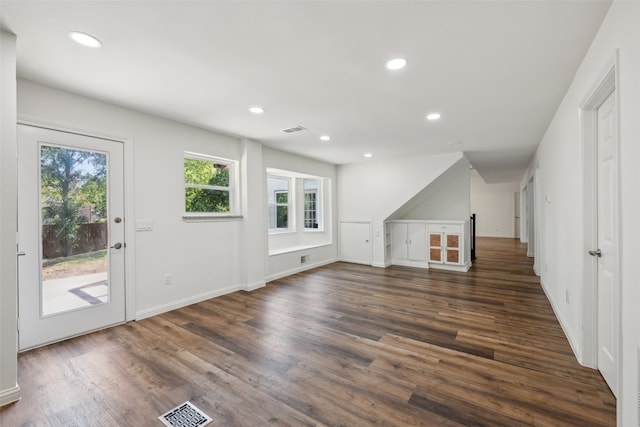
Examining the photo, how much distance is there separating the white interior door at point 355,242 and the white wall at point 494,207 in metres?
6.99

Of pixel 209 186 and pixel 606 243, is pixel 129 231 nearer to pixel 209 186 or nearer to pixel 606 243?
pixel 209 186

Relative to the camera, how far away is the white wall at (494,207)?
1110 cm

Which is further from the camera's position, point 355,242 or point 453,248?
point 355,242

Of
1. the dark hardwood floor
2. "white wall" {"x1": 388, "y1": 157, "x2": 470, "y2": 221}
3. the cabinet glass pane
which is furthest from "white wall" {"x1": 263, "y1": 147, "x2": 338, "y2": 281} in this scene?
the cabinet glass pane

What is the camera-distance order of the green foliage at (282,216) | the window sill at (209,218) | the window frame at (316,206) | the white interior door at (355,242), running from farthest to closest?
the window frame at (316,206), the green foliage at (282,216), the white interior door at (355,242), the window sill at (209,218)

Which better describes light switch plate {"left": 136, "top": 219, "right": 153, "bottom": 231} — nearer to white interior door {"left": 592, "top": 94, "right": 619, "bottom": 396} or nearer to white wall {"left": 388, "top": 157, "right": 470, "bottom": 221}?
white interior door {"left": 592, "top": 94, "right": 619, "bottom": 396}

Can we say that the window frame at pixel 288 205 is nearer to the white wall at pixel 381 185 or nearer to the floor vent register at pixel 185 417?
the white wall at pixel 381 185

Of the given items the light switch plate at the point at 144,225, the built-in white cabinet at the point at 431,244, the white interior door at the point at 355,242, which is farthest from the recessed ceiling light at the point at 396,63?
the white interior door at the point at 355,242

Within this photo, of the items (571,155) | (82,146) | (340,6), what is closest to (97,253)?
(82,146)

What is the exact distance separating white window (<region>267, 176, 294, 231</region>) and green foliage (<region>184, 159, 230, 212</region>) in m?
2.01

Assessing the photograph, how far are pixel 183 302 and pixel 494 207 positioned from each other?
11.9 meters

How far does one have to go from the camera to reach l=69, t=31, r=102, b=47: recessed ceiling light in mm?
1787

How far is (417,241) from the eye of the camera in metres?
6.03

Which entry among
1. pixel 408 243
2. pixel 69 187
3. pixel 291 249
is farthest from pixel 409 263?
pixel 69 187
